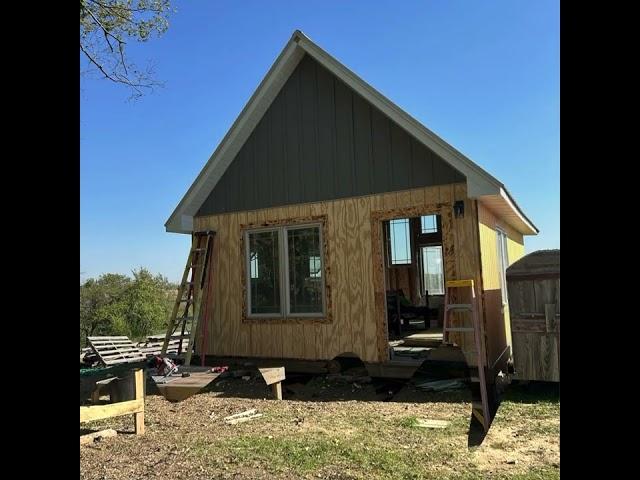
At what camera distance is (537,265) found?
727 cm

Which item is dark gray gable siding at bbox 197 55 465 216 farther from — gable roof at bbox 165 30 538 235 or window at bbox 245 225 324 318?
window at bbox 245 225 324 318

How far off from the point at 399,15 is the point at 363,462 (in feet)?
18.5

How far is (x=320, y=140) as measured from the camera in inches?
368

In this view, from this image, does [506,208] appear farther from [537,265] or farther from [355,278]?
[355,278]

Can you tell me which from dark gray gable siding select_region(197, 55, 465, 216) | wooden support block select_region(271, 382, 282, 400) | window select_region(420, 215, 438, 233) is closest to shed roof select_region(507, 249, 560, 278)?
dark gray gable siding select_region(197, 55, 465, 216)

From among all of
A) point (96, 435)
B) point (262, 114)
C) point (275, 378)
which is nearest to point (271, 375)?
point (275, 378)

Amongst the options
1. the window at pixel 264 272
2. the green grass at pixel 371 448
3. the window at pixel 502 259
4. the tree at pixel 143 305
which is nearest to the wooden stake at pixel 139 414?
the green grass at pixel 371 448

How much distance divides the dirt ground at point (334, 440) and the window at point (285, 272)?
193 centimetres

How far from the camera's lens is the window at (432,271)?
14969 millimetres

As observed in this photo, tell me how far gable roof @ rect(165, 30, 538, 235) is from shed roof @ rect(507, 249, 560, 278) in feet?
3.47

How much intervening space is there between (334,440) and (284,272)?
A: 4.45 metres

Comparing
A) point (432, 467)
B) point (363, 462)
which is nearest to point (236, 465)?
point (363, 462)
